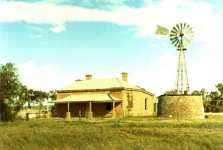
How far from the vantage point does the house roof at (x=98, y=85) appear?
54281mm

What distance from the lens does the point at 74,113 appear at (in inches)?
2190

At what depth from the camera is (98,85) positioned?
183 ft

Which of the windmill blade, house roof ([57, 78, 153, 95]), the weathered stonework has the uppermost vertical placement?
the windmill blade

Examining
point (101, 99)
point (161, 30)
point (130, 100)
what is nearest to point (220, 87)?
point (130, 100)

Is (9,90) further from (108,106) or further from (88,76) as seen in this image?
(88,76)

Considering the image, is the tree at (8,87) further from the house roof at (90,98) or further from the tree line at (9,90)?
the house roof at (90,98)

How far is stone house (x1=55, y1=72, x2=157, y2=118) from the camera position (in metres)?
52.7

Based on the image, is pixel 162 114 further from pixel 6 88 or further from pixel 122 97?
pixel 6 88

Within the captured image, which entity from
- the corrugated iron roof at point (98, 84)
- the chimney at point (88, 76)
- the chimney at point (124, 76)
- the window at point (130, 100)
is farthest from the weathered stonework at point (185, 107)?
the chimney at point (88, 76)

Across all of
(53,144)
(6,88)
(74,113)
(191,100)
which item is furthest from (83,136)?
(74,113)

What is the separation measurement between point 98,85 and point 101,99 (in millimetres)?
4243

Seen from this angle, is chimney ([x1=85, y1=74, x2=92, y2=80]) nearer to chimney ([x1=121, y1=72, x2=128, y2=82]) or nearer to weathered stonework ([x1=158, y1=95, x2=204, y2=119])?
chimney ([x1=121, y1=72, x2=128, y2=82])

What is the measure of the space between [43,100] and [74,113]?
33.8ft

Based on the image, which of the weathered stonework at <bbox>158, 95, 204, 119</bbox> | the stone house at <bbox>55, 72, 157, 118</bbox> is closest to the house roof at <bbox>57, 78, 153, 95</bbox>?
the stone house at <bbox>55, 72, 157, 118</bbox>
